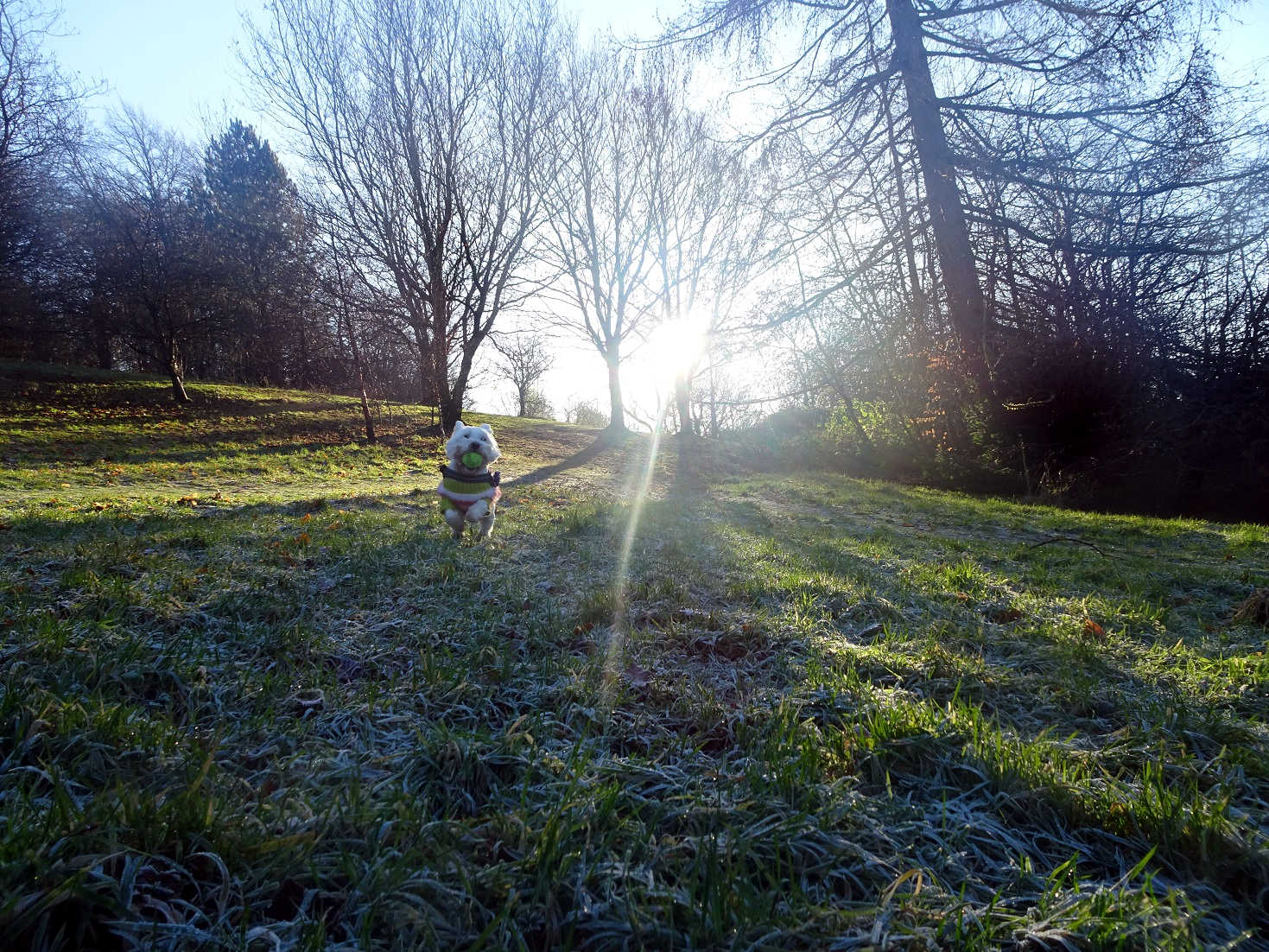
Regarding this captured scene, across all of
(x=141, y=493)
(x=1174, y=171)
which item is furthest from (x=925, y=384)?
(x=141, y=493)

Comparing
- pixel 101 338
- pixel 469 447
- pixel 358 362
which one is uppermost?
pixel 101 338

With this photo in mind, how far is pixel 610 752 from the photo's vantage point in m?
1.74

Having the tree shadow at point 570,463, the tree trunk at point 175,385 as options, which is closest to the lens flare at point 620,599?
the tree shadow at point 570,463

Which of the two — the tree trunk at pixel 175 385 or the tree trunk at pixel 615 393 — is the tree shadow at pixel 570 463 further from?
the tree trunk at pixel 175 385

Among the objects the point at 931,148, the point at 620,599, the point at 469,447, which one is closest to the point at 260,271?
the point at 469,447

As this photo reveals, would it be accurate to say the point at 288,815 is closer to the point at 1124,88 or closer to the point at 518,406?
the point at 1124,88

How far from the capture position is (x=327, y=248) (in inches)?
547

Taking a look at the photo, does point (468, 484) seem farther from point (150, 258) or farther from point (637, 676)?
point (150, 258)

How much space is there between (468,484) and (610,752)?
130 inches

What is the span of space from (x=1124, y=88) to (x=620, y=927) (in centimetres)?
1135

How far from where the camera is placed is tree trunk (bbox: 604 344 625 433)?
21469mm

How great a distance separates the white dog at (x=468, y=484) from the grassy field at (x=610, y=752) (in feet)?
2.11

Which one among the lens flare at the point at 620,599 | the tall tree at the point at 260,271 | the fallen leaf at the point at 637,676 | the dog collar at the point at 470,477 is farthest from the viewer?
the tall tree at the point at 260,271

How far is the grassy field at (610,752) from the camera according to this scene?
43.7 inches
